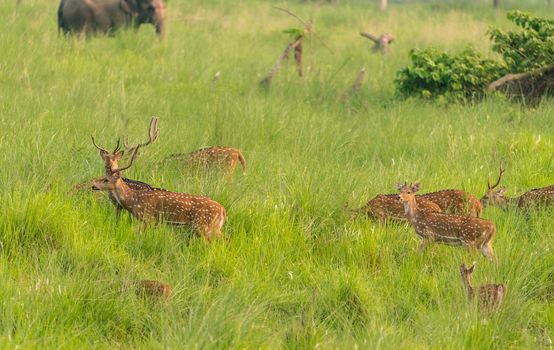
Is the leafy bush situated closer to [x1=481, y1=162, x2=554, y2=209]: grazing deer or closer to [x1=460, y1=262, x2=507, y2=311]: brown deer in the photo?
[x1=481, y1=162, x2=554, y2=209]: grazing deer

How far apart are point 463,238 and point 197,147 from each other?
3.51 metres

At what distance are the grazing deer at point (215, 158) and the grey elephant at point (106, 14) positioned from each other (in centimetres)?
973

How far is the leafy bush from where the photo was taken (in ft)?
42.7

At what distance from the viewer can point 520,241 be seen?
7.34 metres

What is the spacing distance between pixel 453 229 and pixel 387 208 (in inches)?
29.0

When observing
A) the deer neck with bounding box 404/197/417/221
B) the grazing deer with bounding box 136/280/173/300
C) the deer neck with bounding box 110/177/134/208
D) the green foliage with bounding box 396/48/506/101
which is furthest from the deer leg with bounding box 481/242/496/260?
the green foliage with bounding box 396/48/506/101

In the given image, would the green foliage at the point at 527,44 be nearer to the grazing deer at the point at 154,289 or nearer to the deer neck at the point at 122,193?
the deer neck at the point at 122,193

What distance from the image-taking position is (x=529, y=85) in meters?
13.2

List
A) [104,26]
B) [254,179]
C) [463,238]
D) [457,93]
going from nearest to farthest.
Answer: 1. [463,238]
2. [254,179]
3. [457,93]
4. [104,26]

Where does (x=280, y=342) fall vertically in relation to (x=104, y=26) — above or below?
above

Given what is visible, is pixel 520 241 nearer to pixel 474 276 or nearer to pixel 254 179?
pixel 474 276

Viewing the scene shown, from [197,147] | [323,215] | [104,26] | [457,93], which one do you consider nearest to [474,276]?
[323,215]

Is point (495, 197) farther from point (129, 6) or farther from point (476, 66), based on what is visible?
point (129, 6)

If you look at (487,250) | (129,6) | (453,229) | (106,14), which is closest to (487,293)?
(487,250)
